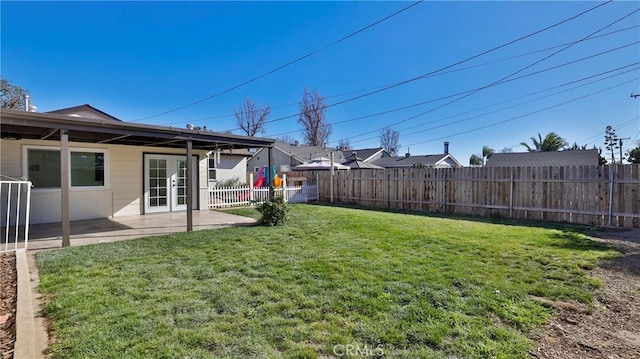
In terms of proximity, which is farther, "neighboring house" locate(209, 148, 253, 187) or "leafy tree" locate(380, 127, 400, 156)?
"leafy tree" locate(380, 127, 400, 156)

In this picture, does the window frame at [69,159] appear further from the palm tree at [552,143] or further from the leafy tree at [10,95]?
the palm tree at [552,143]

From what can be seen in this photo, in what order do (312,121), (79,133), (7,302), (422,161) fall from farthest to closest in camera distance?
(312,121)
(422,161)
(79,133)
(7,302)

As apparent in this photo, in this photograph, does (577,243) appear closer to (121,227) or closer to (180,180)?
(121,227)

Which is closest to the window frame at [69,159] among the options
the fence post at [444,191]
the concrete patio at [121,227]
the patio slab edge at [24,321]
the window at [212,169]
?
the concrete patio at [121,227]

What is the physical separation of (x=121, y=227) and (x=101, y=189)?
2295mm

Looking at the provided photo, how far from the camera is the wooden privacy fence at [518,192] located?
7770 mm

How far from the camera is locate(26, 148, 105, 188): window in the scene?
8.00 metres

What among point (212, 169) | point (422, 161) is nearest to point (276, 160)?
point (212, 169)

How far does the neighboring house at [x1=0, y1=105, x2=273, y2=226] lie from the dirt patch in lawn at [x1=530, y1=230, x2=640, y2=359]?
6.52m

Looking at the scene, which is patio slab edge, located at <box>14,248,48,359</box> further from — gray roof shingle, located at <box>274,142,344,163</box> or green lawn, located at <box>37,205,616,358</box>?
gray roof shingle, located at <box>274,142,344,163</box>

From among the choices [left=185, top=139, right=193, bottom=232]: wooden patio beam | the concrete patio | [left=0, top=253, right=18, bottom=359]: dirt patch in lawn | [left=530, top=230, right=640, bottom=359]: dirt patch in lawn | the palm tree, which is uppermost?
the palm tree

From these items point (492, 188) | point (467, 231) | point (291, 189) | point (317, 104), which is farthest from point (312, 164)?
point (317, 104)

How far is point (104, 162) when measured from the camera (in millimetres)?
9227

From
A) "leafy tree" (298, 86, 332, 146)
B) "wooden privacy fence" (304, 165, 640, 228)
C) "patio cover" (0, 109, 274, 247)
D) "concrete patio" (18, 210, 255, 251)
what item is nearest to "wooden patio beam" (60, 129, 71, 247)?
"patio cover" (0, 109, 274, 247)
